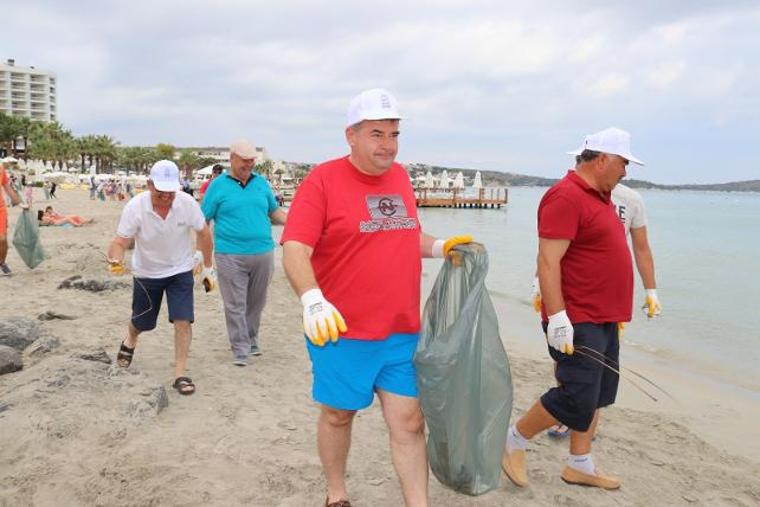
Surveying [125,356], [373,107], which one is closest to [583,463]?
[373,107]

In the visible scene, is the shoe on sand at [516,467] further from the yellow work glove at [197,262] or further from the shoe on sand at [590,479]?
the yellow work glove at [197,262]

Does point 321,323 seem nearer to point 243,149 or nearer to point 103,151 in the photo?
point 243,149

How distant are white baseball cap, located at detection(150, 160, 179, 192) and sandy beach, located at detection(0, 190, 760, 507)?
4.10 feet

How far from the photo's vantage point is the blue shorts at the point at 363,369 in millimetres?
2471

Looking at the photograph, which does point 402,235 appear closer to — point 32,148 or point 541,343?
point 541,343

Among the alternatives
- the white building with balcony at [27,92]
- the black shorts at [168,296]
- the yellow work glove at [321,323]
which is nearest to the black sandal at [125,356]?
the black shorts at [168,296]

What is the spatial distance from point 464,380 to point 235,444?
1.74 meters

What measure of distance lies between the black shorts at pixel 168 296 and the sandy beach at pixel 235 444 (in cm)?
46

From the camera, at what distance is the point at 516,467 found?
3.23 metres

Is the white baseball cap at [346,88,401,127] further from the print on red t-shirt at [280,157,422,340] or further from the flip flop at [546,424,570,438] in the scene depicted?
the flip flop at [546,424,570,438]

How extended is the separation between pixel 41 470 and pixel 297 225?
1.92 m

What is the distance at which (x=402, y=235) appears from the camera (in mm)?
2516

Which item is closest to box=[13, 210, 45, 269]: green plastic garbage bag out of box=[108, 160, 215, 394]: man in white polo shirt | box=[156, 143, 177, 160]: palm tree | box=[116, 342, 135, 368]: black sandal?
box=[116, 342, 135, 368]: black sandal

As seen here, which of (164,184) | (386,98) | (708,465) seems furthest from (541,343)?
(386,98)
